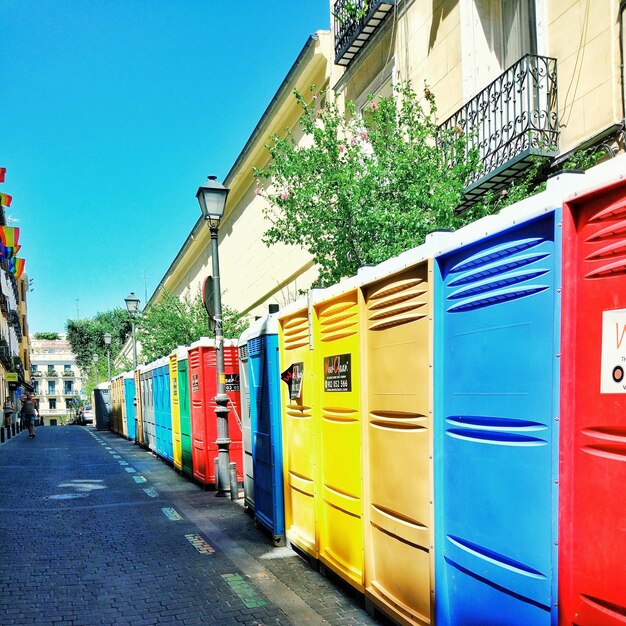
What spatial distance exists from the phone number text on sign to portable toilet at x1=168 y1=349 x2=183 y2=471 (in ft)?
27.2

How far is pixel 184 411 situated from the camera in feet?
41.5

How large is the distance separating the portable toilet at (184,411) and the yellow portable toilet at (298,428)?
593 cm

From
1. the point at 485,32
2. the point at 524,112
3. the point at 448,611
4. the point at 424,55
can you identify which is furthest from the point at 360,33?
the point at 448,611

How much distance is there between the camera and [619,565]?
2.44 meters

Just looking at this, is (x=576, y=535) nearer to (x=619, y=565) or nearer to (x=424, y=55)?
(x=619, y=565)

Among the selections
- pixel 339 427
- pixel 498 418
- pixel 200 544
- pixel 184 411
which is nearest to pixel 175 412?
pixel 184 411

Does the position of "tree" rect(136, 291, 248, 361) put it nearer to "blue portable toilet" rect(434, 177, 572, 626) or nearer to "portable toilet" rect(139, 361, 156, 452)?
"portable toilet" rect(139, 361, 156, 452)

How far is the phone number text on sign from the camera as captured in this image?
16.4ft

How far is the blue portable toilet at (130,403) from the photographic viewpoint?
2347 centimetres

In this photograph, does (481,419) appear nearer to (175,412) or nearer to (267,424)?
(267,424)

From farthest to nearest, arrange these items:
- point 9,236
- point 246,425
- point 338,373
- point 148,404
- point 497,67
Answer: point 9,236, point 148,404, point 497,67, point 246,425, point 338,373

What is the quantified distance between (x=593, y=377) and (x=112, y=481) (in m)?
11.2

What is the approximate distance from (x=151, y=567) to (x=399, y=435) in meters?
3.22

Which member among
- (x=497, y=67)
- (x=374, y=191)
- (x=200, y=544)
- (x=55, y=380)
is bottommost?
(x=55, y=380)
